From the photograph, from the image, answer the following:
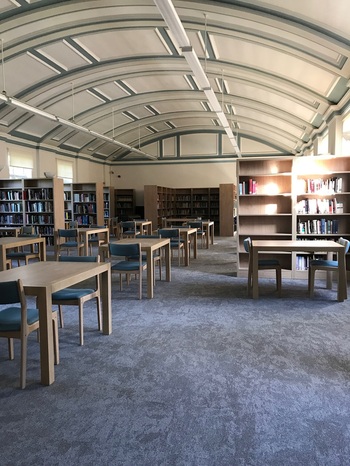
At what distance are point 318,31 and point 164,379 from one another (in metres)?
5.68

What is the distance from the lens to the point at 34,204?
10.6 metres

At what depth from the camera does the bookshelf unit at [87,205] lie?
41.4 ft

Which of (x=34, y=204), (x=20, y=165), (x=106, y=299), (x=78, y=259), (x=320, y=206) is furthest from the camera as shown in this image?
(x=20, y=165)

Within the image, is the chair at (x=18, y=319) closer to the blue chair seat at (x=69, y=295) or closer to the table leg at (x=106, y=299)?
the blue chair seat at (x=69, y=295)

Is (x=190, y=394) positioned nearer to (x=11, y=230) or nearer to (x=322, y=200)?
(x=322, y=200)

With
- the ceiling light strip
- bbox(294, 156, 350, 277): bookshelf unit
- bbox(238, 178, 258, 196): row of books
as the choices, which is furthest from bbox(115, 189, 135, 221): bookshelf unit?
bbox(294, 156, 350, 277): bookshelf unit

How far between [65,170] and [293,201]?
10452mm

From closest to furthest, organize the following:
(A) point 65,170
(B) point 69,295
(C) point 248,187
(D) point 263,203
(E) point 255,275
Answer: (B) point 69,295 < (E) point 255,275 < (C) point 248,187 < (D) point 263,203 < (A) point 65,170

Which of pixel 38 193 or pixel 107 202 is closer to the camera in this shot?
pixel 38 193

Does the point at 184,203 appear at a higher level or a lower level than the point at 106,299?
higher

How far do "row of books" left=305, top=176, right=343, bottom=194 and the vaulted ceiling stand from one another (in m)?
1.96

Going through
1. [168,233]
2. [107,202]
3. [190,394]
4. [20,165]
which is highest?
[20,165]

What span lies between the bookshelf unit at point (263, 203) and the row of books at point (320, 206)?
249mm

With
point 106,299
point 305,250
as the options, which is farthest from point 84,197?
point 106,299
